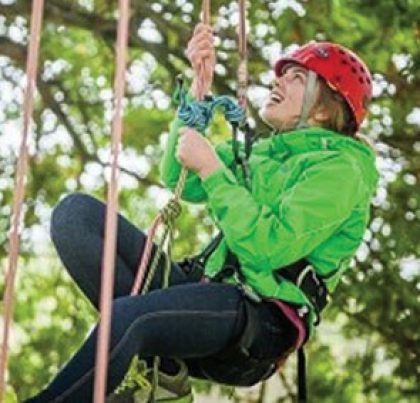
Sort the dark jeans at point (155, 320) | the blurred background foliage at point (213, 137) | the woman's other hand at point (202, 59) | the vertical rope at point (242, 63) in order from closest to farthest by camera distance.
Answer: the dark jeans at point (155, 320), the woman's other hand at point (202, 59), the vertical rope at point (242, 63), the blurred background foliage at point (213, 137)

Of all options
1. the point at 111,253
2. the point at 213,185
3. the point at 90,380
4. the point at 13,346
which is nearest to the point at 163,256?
the point at 213,185

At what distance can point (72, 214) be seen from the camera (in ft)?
7.42

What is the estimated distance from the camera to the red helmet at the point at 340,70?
2.42 metres

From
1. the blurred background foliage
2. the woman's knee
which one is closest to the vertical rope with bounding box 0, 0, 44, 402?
the woman's knee

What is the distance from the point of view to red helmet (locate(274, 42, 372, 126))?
242 centimetres

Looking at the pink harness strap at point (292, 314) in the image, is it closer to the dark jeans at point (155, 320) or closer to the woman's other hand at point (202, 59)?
the dark jeans at point (155, 320)

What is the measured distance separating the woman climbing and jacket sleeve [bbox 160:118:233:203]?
0.09ft

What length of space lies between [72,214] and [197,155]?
8.2 inches

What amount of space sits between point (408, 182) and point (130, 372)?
2.54 metres

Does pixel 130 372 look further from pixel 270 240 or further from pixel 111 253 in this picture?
pixel 111 253

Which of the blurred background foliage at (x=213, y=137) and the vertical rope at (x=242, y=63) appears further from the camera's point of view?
the blurred background foliage at (x=213, y=137)

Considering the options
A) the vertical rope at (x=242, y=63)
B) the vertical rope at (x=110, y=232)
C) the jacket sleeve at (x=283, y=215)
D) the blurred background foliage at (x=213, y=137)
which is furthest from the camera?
the blurred background foliage at (x=213, y=137)

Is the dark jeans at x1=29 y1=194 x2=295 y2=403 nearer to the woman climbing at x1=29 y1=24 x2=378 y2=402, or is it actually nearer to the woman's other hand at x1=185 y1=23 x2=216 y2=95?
the woman climbing at x1=29 y1=24 x2=378 y2=402

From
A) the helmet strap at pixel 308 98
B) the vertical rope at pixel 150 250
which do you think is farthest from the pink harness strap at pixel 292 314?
the helmet strap at pixel 308 98
